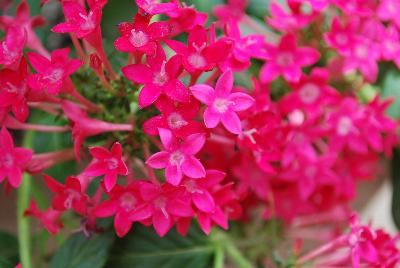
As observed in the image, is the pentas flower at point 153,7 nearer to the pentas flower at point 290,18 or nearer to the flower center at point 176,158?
the flower center at point 176,158

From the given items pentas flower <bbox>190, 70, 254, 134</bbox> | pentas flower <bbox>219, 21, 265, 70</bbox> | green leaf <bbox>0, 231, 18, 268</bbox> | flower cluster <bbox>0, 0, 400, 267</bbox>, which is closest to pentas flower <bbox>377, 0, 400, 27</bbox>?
flower cluster <bbox>0, 0, 400, 267</bbox>

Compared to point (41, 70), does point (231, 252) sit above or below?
below

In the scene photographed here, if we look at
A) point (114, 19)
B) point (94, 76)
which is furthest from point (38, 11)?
point (94, 76)

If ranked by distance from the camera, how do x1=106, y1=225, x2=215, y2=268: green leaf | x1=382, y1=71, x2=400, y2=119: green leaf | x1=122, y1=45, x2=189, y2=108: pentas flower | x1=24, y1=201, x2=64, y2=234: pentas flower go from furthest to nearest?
x1=382, y1=71, x2=400, y2=119: green leaf
x1=106, y1=225, x2=215, y2=268: green leaf
x1=24, y1=201, x2=64, y2=234: pentas flower
x1=122, y1=45, x2=189, y2=108: pentas flower

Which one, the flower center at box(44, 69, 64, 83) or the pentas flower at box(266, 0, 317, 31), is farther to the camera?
the pentas flower at box(266, 0, 317, 31)

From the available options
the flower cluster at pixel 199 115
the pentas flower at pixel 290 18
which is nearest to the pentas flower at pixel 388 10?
the flower cluster at pixel 199 115

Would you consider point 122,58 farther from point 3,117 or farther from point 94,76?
point 3,117

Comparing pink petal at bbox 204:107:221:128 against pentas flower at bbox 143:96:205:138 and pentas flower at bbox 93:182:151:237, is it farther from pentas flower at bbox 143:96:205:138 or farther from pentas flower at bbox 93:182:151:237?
pentas flower at bbox 93:182:151:237

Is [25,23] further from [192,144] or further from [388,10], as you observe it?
[388,10]
